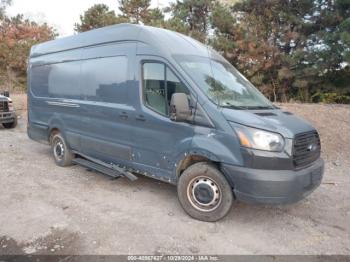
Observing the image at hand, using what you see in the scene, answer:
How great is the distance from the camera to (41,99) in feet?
24.8

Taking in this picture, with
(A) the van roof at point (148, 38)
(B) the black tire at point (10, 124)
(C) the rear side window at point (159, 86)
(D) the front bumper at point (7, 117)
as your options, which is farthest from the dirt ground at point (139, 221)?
(B) the black tire at point (10, 124)

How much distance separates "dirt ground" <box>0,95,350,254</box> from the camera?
3.89 meters

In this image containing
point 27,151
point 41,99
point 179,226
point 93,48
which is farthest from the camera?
point 27,151

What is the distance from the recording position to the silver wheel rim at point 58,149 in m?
7.07

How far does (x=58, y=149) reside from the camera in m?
7.20

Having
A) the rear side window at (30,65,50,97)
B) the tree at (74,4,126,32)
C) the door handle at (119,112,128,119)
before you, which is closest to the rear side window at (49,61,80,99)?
the rear side window at (30,65,50,97)

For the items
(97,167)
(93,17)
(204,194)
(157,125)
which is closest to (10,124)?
(97,167)

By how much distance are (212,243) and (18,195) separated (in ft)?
10.4

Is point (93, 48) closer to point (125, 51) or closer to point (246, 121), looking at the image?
point (125, 51)

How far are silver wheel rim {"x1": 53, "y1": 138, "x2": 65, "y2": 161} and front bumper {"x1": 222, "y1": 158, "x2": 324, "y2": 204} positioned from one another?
3.99 metres

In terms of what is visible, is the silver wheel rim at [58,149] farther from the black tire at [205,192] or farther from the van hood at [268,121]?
the van hood at [268,121]

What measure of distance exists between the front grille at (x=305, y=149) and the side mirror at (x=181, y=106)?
53.2 inches

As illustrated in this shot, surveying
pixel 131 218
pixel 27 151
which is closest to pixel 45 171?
pixel 27 151

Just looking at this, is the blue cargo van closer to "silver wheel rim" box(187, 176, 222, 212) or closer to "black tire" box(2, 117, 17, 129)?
"silver wheel rim" box(187, 176, 222, 212)
